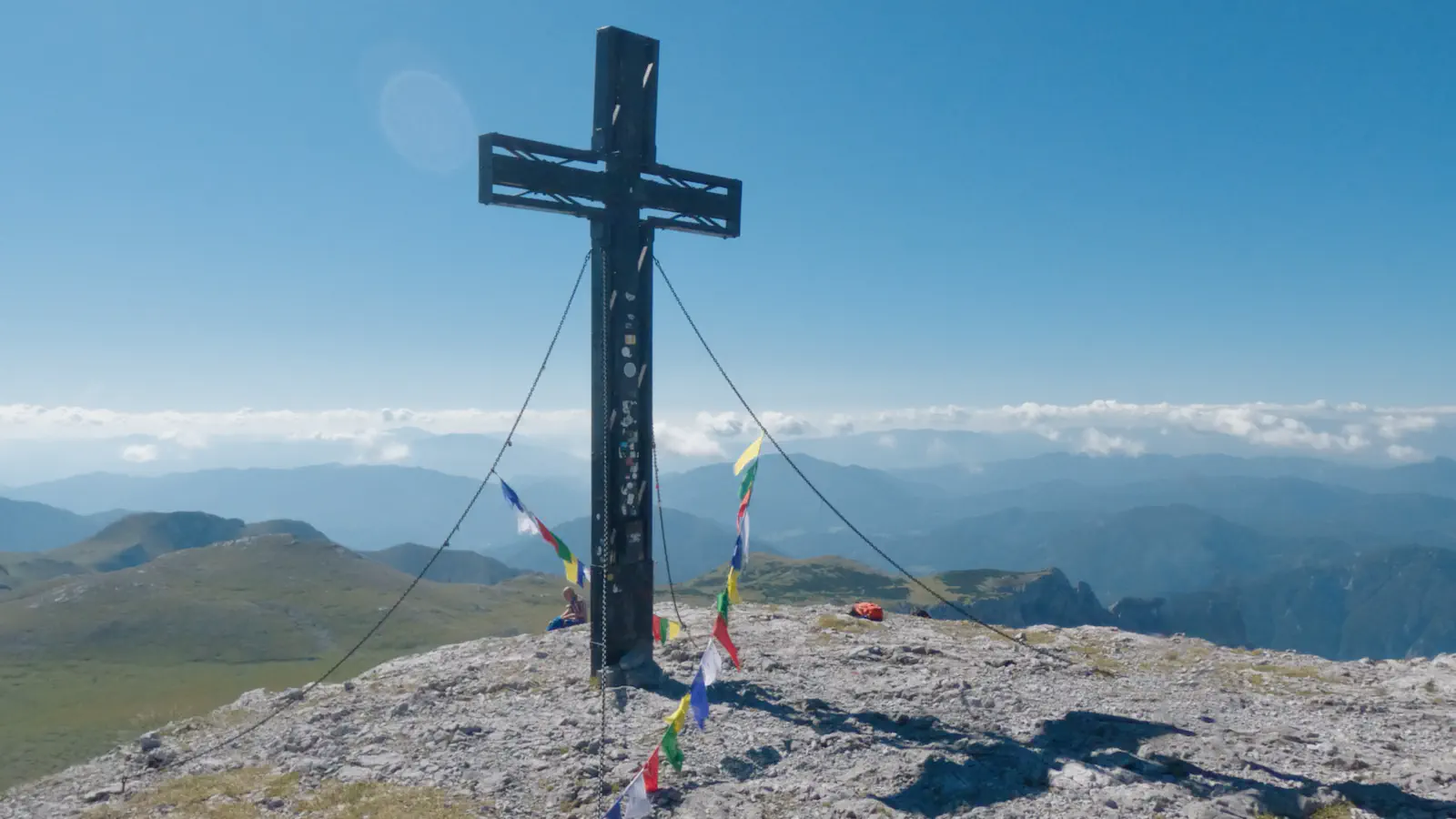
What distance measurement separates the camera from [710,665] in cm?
1267

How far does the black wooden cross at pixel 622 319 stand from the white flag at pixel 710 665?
456cm

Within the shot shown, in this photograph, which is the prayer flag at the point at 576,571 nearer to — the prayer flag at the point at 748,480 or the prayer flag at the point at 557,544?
the prayer flag at the point at 557,544

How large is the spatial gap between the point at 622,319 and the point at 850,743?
10001 mm

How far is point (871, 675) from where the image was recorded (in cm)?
1736

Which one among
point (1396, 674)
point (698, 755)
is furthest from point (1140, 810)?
point (1396, 674)

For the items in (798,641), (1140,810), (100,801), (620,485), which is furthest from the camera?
(798,641)

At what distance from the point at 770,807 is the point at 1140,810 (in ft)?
16.7

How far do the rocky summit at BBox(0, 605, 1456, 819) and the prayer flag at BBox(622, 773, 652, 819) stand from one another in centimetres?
89

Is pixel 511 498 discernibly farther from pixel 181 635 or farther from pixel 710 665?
pixel 181 635

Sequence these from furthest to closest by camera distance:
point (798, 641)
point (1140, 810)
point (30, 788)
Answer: point (798, 641) < point (30, 788) < point (1140, 810)

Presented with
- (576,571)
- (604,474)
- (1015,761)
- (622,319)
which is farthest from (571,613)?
(1015,761)

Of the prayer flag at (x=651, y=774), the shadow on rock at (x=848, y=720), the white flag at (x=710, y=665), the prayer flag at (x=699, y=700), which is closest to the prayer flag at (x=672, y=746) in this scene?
the prayer flag at (x=651, y=774)

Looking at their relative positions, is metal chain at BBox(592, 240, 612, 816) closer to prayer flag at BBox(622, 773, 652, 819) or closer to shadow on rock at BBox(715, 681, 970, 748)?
shadow on rock at BBox(715, 681, 970, 748)

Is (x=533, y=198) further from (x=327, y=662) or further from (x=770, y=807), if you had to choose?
(x=327, y=662)
